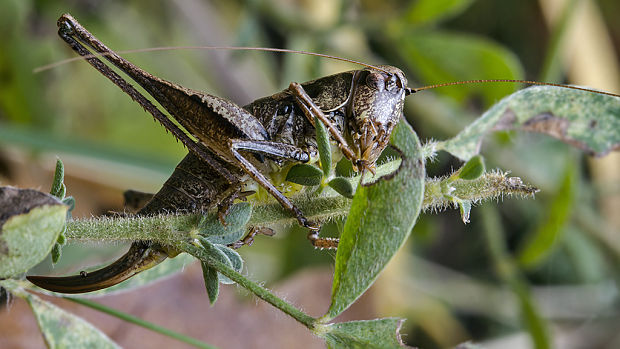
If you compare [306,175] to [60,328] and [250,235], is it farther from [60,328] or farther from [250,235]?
[60,328]

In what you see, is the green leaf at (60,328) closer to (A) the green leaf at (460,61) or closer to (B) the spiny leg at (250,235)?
(B) the spiny leg at (250,235)

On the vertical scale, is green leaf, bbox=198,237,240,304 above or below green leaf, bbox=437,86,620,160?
below

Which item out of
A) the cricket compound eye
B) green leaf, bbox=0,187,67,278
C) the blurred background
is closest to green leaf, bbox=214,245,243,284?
green leaf, bbox=0,187,67,278

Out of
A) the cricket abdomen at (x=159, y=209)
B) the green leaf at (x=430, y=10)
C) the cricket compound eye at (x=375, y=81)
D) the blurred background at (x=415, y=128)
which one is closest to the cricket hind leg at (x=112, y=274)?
the cricket abdomen at (x=159, y=209)

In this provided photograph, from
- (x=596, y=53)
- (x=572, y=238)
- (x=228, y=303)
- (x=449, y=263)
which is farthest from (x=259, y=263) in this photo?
(x=596, y=53)

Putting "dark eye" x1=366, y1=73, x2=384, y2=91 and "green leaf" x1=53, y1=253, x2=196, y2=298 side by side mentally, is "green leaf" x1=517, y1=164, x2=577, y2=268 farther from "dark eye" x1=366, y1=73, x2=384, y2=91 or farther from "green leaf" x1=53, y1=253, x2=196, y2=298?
"green leaf" x1=53, y1=253, x2=196, y2=298

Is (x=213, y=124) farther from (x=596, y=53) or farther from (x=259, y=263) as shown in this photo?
(x=596, y=53)

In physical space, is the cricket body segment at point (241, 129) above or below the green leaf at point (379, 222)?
above
